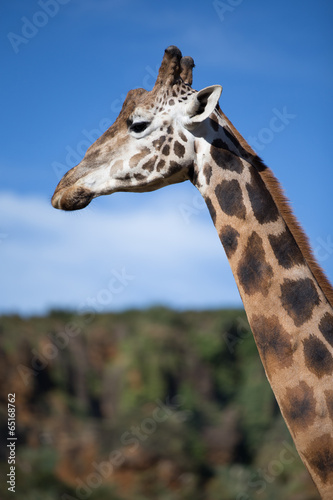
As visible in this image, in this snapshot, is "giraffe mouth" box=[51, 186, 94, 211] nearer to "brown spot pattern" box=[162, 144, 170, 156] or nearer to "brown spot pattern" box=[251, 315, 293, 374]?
"brown spot pattern" box=[162, 144, 170, 156]

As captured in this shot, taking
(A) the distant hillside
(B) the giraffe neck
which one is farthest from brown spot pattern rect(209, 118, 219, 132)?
(A) the distant hillside

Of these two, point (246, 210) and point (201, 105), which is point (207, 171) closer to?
point (246, 210)

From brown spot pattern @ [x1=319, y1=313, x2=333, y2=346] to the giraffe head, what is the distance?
191 centimetres

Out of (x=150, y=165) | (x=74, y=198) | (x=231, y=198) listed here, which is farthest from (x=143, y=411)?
(x=231, y=198)

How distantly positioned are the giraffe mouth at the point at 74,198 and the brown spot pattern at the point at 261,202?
1.54 meters

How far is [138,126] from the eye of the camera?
5.58 m

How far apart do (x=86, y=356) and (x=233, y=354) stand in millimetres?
5788

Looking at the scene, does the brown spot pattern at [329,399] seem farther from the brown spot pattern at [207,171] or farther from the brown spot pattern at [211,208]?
the brown spot pattern at [207,171]

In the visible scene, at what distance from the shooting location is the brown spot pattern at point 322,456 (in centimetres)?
431

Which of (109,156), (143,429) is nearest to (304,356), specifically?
(109,156)

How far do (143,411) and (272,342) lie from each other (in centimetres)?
1469

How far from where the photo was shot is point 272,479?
17469mm

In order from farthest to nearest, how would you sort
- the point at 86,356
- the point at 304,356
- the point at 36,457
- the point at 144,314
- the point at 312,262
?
the point at 144,314 → the point at 86,356 → the point at 36,457 → the point at 312,262 → the point at 304,356

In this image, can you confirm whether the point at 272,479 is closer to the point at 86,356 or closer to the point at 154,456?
the point at 154,456
